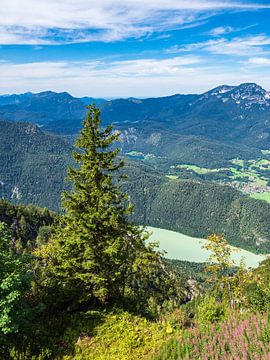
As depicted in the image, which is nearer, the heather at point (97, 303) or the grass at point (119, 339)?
the heather at point (97, 303)

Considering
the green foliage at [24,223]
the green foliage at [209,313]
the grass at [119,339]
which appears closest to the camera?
the grass at [119,339]

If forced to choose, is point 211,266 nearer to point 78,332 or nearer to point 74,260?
point 74,260

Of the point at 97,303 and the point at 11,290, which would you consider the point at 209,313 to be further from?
the point at 11,290

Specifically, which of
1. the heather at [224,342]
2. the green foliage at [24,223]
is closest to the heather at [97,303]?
the heather at [224,342]

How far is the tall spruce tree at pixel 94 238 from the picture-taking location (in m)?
27.5

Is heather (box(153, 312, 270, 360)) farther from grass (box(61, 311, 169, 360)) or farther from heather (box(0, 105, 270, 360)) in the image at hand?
grass (box(61, 311, 169, 360))

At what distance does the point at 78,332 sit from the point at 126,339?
9.71 ft

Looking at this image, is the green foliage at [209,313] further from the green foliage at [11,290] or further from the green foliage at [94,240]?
the green foliage at [11,290]

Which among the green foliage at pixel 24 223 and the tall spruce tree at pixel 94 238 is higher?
the tall spruce tree at pixel 94 238

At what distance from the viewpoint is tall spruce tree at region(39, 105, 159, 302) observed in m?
27.5

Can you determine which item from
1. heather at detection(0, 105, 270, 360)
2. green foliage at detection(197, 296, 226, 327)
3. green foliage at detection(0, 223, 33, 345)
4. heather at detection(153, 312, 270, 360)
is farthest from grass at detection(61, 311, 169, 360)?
green foliage at detection(0, 223, 33, 345)

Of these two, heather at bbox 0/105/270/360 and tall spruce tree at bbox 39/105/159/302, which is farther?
tall spruce tree at bbox 39/105/159/302

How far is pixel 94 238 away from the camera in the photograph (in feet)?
93.4

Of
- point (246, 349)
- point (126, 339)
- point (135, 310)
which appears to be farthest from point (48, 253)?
point (246, 349)
